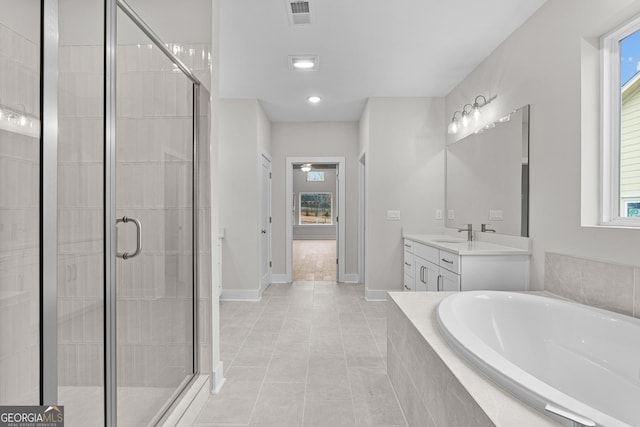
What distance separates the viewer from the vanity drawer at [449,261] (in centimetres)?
254

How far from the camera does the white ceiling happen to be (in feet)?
7.73

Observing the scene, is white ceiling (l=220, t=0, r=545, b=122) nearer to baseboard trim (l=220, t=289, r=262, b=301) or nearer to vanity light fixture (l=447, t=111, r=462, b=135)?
vanity light fixture (l=447, t=111, r=462, b=135)

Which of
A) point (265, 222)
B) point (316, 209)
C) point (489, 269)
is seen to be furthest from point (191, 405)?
point (316, 209)

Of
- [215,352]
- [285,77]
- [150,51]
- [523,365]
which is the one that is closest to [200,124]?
[150,51]

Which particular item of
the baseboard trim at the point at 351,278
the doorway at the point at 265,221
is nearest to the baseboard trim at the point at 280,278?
the doorway at the point at 265,221

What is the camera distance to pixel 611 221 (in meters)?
1.89

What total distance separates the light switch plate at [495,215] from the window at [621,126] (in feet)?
3.15

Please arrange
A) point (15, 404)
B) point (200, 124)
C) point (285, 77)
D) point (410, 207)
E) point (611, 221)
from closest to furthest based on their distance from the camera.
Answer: point (15, 404) < point (611, 221) < point (200, 124) < point (285, 77) < point (410, 207)

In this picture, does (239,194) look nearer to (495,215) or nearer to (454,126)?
(454,126)

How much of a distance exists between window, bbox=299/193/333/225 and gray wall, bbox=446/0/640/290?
387 inches

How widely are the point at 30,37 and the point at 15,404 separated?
3.85 feet

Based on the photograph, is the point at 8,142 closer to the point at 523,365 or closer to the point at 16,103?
the point at 16,103

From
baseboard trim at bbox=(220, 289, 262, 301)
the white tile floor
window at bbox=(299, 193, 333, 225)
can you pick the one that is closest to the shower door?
the white tile floor

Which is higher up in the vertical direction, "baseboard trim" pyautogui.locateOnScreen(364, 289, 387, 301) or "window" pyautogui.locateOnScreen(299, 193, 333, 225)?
"window" pyautogui.locateOnScreen(299, 193, 333, 225)
